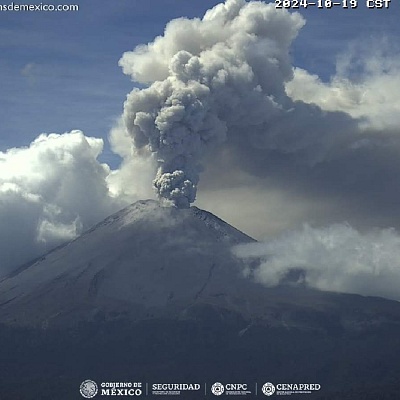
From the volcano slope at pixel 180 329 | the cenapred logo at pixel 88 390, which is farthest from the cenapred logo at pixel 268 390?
the cenapred logo at pixel 88 390

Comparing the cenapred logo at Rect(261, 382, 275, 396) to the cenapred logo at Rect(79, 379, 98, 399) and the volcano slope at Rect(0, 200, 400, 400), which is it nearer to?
the volcano slope at Rect(0, 200, 400, 400)

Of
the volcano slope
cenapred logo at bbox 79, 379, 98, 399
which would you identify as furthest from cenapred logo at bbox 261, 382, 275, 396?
cenapred logo at bbox 79, 379, 98, 399

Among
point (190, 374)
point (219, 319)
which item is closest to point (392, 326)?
point (219, 319)

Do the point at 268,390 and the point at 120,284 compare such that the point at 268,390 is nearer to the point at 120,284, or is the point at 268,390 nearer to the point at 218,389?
the point at 218,389

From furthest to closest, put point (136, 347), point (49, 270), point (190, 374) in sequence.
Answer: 1. point (49, 270)
2. point (136, 347)
3. point (190, 374)

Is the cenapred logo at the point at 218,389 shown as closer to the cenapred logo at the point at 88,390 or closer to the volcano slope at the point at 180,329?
the volcano slope at the point at 180,329

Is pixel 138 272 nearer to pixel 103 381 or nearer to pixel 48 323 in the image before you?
pixel 48 323

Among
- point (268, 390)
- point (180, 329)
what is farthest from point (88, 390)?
point (180, 329)

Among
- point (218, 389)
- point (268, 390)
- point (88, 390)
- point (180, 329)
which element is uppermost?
point (180, 329)
